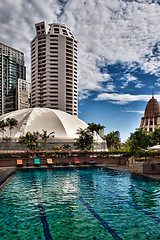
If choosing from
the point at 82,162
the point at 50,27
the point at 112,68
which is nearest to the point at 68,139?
the point at 112,68

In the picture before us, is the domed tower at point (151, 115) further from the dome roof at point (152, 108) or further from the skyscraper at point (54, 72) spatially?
the skyscraper at point (54, 72)

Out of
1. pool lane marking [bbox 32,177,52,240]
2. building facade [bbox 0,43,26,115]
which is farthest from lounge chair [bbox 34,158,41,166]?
building facade [bbox 0,43,26,115]

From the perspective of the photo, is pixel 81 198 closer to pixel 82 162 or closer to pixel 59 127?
pixel 82 162

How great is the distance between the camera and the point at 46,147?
188 ft

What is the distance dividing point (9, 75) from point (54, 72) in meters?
57.3

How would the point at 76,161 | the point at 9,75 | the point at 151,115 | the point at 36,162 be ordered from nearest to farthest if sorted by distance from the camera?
the point at 36,162
the point at 76,161
the point at 151,115
the point at 9,75

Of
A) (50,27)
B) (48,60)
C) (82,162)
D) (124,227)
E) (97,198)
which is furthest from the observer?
(50,27)

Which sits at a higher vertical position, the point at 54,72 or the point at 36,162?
the point at 54,72

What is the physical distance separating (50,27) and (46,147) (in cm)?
8210

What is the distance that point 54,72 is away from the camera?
107 m

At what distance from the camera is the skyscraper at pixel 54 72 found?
4153 inches

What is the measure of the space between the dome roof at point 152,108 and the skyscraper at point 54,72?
128ft

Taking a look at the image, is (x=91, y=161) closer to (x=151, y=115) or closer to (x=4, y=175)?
(x=4, y=175)

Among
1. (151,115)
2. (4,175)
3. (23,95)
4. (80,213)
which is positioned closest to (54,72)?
(23,95)
